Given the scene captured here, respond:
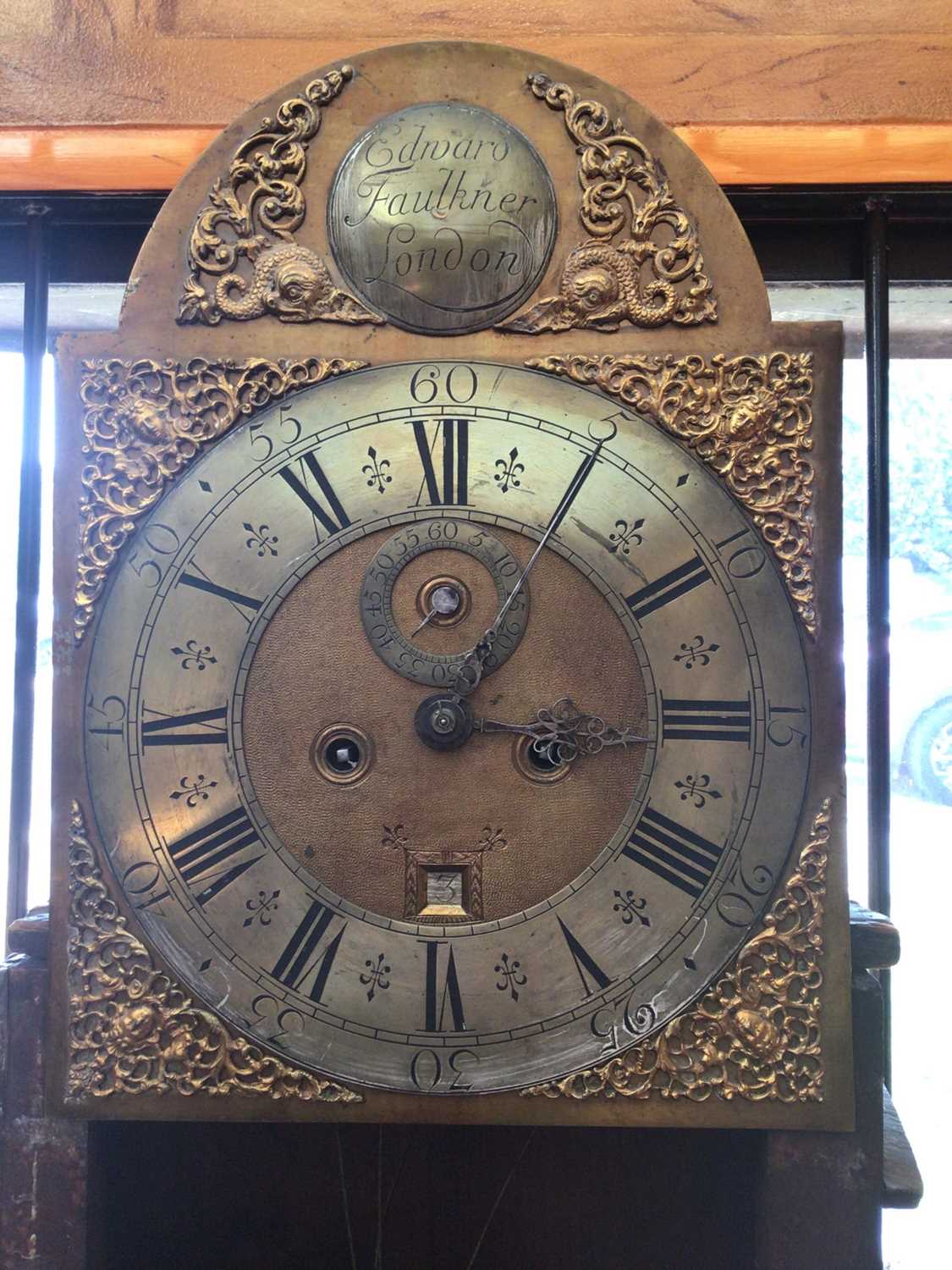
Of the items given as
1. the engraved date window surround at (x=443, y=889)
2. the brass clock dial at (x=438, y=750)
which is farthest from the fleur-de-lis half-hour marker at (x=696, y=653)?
the engraved date window surround at (x=443, y=889)

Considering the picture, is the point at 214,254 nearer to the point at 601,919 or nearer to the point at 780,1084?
the point at 601,919

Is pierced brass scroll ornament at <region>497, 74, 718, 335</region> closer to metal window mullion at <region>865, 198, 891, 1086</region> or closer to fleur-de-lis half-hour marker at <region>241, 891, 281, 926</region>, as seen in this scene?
metal window mullion at <region>865, 198, 891, 1086</region>

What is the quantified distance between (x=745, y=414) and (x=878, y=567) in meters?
0.58

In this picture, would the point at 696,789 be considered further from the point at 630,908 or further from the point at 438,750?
the point at 438,750

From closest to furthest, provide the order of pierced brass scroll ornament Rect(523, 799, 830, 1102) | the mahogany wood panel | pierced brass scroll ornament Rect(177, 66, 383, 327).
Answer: pierced brass scroll ornament Rect(523, 799, 830, 1102), pierced brass scroll ornament Rect(177, 66, 383, 327), the mahogany wood panel

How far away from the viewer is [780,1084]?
66.5 inches

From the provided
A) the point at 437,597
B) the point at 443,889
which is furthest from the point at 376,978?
the point at 437,597

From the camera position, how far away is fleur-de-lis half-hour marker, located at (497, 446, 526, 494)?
1.77 m

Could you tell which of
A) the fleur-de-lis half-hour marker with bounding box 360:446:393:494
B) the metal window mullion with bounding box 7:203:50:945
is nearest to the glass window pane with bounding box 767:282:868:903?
the fleur-de-lis half-hour marker with bounding box 360:446:393:494

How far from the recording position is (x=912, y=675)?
2262mm

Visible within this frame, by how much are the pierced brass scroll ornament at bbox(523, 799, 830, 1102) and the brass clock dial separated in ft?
0.09

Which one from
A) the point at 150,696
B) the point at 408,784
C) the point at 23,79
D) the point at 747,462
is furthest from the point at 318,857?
the point at 23,79

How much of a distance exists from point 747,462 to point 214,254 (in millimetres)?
887

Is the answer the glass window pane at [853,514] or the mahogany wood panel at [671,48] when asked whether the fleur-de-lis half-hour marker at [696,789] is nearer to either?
the glass window pane at [853,514]
